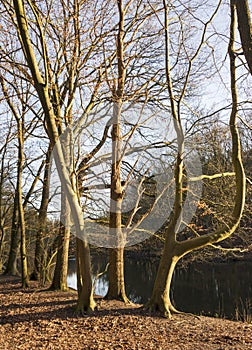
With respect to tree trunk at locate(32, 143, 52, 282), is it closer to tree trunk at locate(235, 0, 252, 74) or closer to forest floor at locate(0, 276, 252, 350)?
forest floor at locate(0, 276, 252, 350)

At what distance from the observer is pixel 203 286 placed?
1700 cm

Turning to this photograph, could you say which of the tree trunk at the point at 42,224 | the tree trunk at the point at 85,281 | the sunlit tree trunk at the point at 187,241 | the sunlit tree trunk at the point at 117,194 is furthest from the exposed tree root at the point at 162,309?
the tree trunk at the point at 42,224

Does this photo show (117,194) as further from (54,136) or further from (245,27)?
(245,27)

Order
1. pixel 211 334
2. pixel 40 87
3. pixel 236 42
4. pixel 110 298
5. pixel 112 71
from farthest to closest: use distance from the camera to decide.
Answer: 1. pixel 112 71
2. pixel 110 298
3. pixel 40 87
4. pixel 236 42
5. pixel 211 334

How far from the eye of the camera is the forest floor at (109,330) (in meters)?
5.70

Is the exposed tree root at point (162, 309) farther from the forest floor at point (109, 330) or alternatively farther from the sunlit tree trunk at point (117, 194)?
the sunlit tree trunk at point (117, 194)

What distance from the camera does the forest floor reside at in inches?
224

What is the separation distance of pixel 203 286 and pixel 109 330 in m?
11.4

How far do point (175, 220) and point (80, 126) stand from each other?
3127mm

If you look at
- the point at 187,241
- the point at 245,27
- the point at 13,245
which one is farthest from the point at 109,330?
the point at 13,245

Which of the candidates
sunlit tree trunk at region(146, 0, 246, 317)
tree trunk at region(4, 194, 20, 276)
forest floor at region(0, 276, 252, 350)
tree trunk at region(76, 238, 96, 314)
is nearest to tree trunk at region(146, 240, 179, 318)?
sunlit tree trunk at region(146, 0, 246, 317)

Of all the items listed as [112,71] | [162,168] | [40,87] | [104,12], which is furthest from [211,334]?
[104,12]

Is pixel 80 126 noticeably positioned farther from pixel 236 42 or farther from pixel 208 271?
pixel 208 271

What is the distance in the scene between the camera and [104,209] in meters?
9.87
